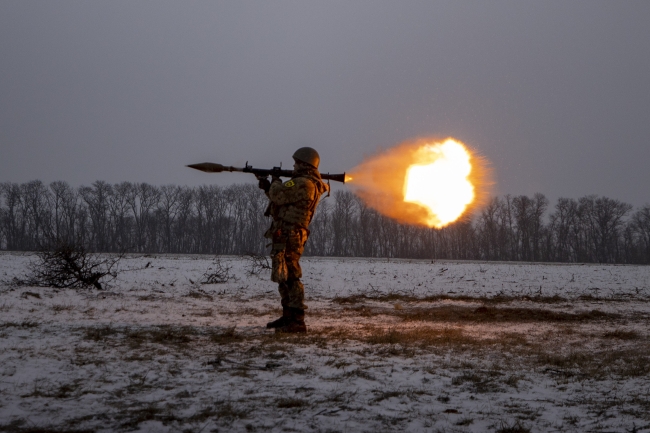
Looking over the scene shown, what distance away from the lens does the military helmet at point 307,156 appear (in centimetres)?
895

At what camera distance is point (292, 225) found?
8.73 meters

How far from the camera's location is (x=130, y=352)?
5.80 m

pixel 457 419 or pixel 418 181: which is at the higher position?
pixel 418 181

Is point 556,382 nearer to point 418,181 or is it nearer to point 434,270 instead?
point 418,181

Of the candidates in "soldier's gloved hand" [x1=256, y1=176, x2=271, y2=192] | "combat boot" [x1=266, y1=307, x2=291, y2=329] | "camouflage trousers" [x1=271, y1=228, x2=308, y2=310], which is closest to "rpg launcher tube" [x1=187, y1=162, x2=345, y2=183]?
"soldier's gloved hand" [x1=256, y1=176, x2=271, y2=192]

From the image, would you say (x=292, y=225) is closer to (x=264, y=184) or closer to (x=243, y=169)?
(x=264, y=184)

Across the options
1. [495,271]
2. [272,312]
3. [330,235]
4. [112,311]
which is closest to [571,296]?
[495,271]

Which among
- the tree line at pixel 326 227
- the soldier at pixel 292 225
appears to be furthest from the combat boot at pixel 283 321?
the tree line at pixel 326 227

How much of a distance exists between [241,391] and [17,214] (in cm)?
7538

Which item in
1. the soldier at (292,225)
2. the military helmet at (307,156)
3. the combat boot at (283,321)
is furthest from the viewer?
the military helmet at (307,156)

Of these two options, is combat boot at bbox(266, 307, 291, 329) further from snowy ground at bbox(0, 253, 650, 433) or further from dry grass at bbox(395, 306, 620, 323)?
dry grass at bbox(395, 306, 620, 323)

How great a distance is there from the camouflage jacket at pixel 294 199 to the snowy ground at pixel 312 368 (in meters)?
1.95

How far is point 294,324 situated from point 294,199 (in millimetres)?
2164

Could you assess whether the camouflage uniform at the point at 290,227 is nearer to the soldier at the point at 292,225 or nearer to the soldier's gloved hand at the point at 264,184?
the soldier at the point at 292,225
